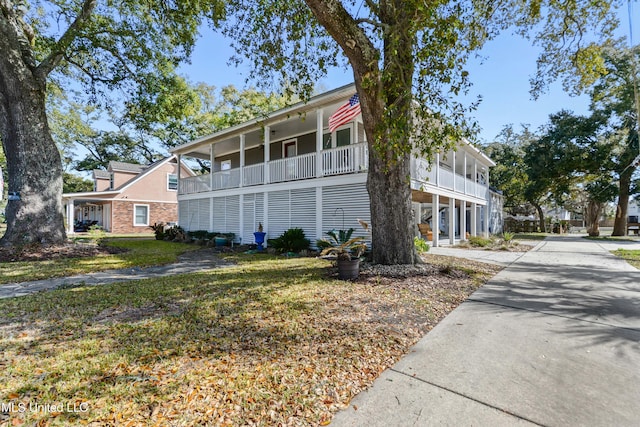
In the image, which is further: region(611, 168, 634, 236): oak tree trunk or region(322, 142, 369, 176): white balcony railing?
region(611, 168, 634, 236): oak tree trunk

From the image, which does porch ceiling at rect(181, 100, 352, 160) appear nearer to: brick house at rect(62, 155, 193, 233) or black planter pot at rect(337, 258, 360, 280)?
black planter pot at rect(337, 258, 360, 280)

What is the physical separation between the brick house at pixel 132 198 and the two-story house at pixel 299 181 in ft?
31.5

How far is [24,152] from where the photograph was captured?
1002cm

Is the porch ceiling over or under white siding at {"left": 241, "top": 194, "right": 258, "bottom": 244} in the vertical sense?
over

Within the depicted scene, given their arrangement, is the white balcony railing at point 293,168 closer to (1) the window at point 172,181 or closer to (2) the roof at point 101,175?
(1) the window at point 172,181

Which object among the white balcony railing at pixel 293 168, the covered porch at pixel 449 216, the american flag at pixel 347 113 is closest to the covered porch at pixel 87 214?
the white balcony railing at pixel 293 168

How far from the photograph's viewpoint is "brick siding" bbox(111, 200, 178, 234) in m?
24.6

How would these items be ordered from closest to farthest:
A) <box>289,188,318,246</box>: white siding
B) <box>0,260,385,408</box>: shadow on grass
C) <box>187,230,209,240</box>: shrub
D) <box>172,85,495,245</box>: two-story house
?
<box>0,260,385,408</box>: shadow on grass, <box>172,85,495,245</box>: two-story house, <box>289,188,318,246</box>: white siding, <box>187,230,209,240</box>: shrub

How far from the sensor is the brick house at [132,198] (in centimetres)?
2445

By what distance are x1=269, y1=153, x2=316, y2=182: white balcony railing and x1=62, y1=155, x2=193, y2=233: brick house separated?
1648cm

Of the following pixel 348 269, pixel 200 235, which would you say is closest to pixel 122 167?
pixel 200 235

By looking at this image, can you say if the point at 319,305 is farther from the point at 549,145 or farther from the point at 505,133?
the point at 505,133

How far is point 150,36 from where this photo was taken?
477 inches

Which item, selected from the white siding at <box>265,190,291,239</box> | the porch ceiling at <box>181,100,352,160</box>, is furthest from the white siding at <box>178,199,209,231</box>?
the white siding at <box>265,190,291,239</box>
